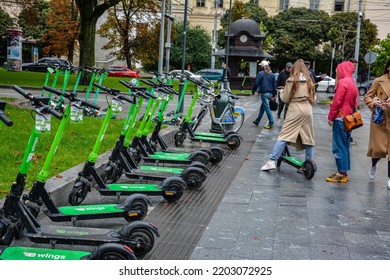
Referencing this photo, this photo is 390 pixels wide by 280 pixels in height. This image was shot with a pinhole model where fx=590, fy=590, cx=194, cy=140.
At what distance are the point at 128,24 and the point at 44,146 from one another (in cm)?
4170

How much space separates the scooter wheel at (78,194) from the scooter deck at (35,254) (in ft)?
5.74

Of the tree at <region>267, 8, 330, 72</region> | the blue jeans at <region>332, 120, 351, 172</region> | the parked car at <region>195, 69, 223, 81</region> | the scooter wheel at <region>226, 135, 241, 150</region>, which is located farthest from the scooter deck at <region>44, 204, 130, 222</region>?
the tree at <region>267, 8, 330, 72</region>

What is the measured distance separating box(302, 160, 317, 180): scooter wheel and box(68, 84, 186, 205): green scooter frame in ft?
8.01

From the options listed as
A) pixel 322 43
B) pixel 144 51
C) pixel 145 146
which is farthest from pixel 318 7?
pixel 145 146

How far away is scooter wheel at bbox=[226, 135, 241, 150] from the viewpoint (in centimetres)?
1132

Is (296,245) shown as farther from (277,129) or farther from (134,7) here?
(134,7)

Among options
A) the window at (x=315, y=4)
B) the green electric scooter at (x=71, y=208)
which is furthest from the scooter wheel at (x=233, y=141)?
the window at (x=315, y=4)

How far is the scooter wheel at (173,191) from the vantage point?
6.71 m

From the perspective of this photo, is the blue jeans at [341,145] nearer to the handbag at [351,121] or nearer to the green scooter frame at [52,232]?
the handbag at [351,121]

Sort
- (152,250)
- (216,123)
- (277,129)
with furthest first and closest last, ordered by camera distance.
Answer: (277,129) < (216,123) < (152,250)

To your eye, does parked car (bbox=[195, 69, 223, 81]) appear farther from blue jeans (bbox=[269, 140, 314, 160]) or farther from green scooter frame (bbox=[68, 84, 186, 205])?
green scooter frame (bbox=[68, 84, 186, 205])

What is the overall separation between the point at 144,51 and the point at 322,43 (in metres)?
23.5

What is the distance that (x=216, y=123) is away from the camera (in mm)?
12844

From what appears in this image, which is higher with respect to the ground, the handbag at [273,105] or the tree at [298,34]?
the tree at [298,34]
